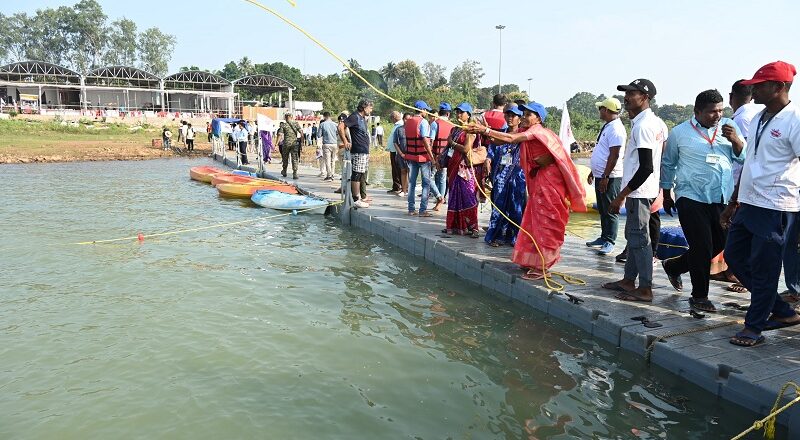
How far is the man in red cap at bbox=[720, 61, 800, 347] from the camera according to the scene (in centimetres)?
396

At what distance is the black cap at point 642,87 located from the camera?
5.25 m

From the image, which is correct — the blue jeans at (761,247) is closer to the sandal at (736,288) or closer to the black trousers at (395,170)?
the sandal at (736,288)

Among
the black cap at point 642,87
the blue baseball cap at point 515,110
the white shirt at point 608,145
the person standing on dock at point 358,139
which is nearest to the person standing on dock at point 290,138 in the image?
the person standing on dock at point 358,139

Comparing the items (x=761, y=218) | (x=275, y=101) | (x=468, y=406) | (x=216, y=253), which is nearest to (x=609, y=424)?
(x=468, y=406)

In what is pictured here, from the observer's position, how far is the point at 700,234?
4930 mm

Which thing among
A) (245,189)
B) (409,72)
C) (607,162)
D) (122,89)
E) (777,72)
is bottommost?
(245,189)

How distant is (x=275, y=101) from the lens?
69562 millimetres

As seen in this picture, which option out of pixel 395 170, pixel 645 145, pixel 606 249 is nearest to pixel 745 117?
pixel 645 145

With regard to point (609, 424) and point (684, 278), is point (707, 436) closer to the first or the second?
point (609, 424)

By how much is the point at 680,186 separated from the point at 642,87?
1.00 m

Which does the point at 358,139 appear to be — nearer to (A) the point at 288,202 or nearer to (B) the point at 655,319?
(A) the point at 288,202

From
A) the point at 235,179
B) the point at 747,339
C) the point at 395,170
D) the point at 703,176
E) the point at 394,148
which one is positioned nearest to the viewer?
the point at 747,339

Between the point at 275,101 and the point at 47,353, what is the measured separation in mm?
67775

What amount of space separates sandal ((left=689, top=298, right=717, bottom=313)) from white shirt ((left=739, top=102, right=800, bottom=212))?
4.21 ft
